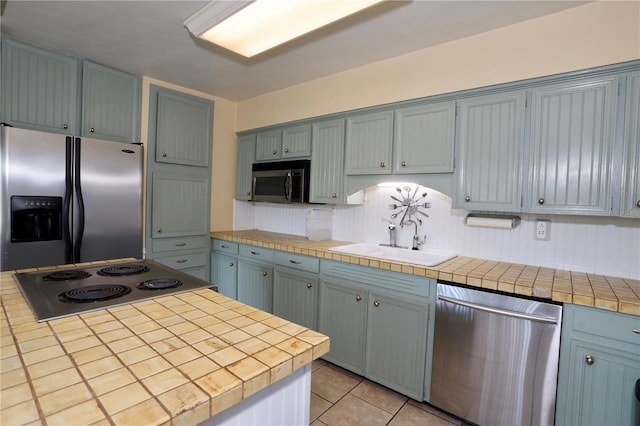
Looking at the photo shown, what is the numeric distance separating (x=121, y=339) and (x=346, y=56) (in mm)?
2363

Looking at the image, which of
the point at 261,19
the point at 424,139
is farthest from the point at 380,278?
the point at 261,19

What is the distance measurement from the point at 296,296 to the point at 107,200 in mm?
1716

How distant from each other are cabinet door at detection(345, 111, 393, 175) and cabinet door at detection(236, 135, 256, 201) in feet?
4.37

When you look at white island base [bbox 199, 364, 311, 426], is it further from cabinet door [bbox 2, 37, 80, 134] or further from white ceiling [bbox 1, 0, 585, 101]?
cabinet door [bbox 2, 37, 80, 134]

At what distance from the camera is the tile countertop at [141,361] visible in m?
0.57

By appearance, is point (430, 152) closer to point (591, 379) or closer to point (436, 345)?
point (436, 345)

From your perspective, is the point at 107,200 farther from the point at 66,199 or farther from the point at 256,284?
the point at 256,284

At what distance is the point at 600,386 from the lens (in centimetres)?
150

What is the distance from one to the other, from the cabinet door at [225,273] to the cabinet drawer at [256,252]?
0.53ft

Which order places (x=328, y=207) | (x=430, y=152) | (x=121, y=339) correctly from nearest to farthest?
(x=121, y=339), (x=430, y=152), (x=328, y=207)

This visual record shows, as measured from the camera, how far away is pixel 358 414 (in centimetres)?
197

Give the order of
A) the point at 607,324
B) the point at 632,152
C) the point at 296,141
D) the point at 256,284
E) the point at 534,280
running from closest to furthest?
the point at 607,324
the point at 632,152
the point at 534,280
the point at 256,284
the point at 296,141

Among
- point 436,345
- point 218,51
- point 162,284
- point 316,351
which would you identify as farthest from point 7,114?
point 436,345

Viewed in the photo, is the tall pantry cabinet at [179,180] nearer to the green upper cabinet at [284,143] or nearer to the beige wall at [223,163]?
the beige wall at [223,163]
